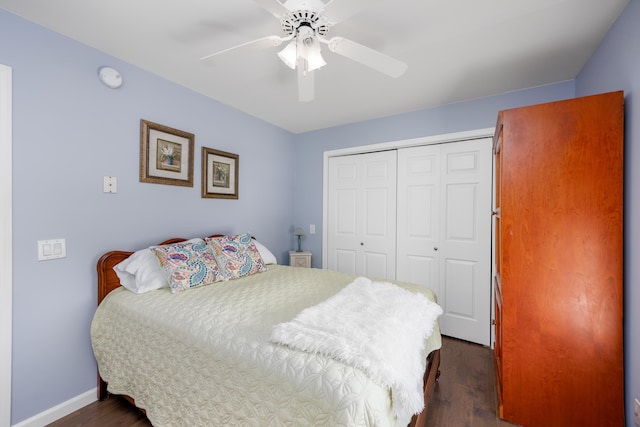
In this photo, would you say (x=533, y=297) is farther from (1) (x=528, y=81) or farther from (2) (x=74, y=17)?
(2) (x=74, y=17)

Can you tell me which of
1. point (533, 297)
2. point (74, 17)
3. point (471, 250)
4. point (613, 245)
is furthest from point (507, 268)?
point (74, 17)

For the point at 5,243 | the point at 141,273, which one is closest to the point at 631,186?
the point at 141,273

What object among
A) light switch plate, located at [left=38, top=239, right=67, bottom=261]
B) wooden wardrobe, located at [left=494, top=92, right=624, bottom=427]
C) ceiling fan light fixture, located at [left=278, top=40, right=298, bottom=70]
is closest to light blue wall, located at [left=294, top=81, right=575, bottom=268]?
wooden wardrobe, located at [left=494, top=92, right=624, bottom=427]

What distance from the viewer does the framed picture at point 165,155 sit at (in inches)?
84.5

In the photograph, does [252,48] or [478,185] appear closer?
[252,48]

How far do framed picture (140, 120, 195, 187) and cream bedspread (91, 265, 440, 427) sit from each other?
0.96 m

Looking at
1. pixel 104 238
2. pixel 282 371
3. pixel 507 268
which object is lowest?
pixel 282 371

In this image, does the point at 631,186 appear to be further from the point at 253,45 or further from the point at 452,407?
the point at 253,45

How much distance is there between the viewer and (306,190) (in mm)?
3730

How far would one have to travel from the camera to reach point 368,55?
1.43m

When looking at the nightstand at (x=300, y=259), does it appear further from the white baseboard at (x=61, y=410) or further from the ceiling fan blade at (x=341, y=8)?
the ceiling fan blade at (x=341, y=8)

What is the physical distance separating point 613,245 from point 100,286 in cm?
310

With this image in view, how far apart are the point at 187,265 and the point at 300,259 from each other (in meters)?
1.71

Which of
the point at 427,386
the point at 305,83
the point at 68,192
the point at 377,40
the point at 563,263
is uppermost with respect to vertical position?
the point at 377,40
